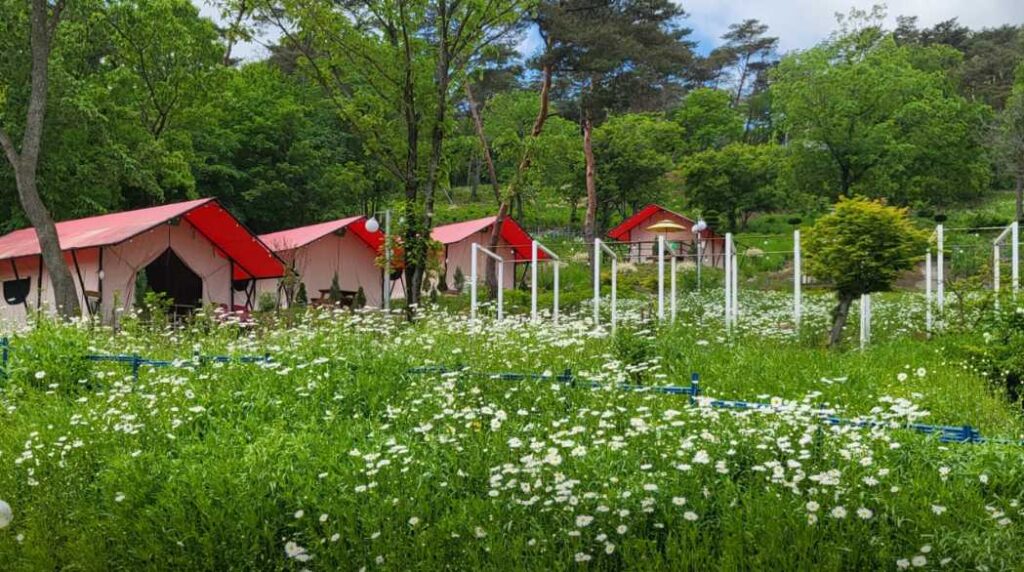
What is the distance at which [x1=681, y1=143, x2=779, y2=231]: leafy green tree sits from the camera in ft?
137

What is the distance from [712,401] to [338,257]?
22.5 m

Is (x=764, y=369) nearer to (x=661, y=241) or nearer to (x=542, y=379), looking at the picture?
(x=542, y=379)

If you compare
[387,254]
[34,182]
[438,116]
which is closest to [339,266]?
[387,254]

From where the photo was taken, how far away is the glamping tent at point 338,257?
25.6 metres

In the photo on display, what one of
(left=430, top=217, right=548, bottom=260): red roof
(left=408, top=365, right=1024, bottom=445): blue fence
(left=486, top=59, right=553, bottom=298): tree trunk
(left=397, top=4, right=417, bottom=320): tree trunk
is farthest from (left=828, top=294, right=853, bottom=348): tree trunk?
(left=430, top=217, right=548, bottom=260): red roof

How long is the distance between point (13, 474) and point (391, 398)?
2.82 m

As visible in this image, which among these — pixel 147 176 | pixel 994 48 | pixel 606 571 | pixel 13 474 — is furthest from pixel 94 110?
pixel 994 48

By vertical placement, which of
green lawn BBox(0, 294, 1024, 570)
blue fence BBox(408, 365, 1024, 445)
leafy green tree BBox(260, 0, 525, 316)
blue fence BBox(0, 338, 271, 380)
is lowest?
green lawn BBox(0, 294, 1024, 570)

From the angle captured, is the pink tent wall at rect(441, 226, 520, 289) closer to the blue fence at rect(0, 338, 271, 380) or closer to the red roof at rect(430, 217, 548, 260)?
the red roof at rect(430, 217, 548, 260)

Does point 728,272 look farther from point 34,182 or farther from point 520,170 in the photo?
point 34,182

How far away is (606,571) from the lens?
4.00m

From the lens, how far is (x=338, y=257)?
26.7m

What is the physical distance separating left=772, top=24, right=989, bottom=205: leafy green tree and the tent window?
35035 mm

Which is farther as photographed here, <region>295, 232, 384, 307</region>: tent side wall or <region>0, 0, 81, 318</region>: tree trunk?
<region>295, 232, 384, 307</region>: tent side wall
